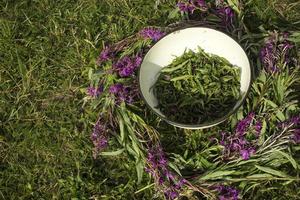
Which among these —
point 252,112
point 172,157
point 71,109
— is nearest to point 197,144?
point 172,157

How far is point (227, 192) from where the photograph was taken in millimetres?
2771

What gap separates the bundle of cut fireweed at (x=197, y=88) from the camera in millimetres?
2867

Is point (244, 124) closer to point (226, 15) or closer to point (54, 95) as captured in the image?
point (226, 15)

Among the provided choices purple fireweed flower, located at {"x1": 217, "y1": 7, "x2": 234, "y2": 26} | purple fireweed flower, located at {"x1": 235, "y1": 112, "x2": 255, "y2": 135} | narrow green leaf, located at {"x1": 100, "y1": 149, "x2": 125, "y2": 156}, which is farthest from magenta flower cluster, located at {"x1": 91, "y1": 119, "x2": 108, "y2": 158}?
purple fireweed flower, located at {"x1": 217, "y1": 7, "x2": 234, "y2": 26}

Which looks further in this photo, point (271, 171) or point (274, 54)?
point (274, 54)

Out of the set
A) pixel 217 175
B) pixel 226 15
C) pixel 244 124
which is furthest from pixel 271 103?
pixel 226 15

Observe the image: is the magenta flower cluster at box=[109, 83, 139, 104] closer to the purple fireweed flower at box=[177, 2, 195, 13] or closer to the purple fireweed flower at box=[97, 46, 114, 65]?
the purple fireweed flower at box=[97, 46, 114, 65]

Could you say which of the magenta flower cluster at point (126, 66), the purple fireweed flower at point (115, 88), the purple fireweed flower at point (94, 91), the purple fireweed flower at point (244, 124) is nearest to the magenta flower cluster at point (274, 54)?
the purple fireweed flower at point (244, 124)

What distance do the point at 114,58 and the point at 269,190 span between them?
3.72ft

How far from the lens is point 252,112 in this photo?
9.34 ft

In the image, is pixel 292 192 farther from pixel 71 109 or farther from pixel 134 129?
pixel 71 109

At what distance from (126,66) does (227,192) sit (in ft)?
2.88

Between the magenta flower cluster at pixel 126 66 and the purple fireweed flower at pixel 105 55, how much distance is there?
0.10 metres

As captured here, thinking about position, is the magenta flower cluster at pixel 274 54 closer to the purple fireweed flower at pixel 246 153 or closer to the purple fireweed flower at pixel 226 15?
the purple fireweed flower at pixel 226 15
